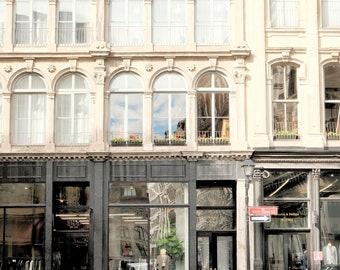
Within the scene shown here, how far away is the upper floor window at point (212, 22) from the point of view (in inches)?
1219

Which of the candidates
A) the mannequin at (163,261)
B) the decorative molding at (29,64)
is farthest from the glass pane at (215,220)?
the decorative molding at (29,64)

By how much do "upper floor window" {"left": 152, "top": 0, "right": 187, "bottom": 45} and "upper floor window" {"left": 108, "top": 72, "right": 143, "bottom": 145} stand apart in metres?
1.94

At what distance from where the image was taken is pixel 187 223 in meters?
29.9

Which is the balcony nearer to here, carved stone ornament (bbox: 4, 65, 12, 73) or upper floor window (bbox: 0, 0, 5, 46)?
carved stone ornament (bbox: 4, 65, 12, 73)

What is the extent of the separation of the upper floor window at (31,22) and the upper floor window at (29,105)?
1.43m

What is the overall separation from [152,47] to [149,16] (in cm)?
128

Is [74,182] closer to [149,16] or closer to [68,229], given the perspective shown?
[68,229]

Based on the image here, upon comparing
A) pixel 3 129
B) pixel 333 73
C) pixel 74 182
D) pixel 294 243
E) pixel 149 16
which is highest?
pixel 149 16

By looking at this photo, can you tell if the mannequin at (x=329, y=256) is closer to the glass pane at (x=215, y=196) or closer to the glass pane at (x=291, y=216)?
the glass pane at (x=291, y=216)

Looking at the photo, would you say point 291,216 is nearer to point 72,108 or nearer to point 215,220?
point 215,220

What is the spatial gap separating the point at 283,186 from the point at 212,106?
4142 mm

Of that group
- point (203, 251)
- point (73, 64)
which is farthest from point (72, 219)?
point (73, 64)

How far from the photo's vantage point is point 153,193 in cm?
3011

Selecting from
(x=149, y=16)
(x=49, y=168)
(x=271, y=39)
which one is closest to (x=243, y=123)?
(x=271, y=39)
